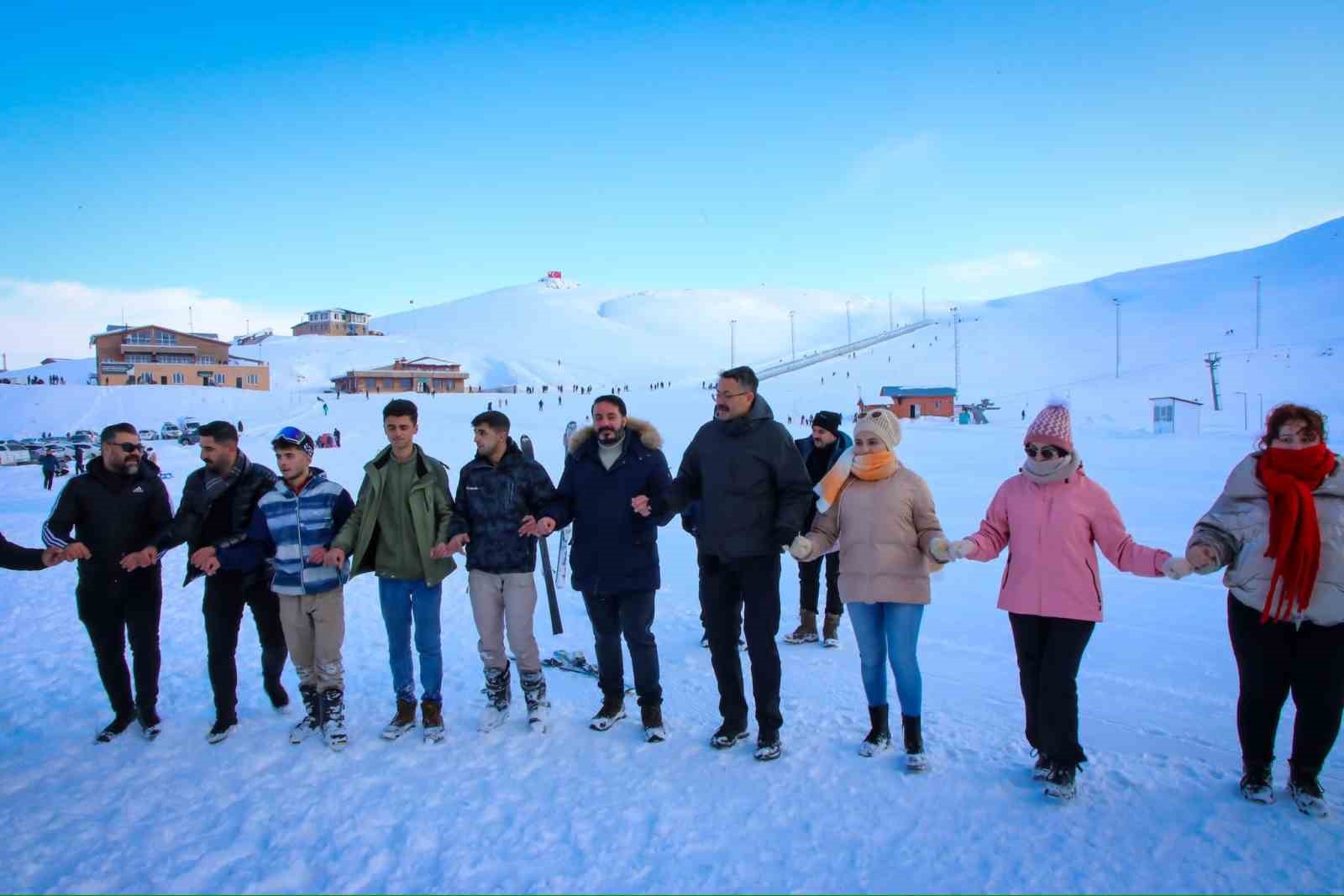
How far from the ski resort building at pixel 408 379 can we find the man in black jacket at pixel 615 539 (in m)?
75.1

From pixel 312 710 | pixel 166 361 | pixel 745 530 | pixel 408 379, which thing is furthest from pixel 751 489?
pixel 408 379

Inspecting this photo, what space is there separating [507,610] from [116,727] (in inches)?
98.0

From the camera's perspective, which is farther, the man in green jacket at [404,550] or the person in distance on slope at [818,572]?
the person in distance on slope at [818,572]

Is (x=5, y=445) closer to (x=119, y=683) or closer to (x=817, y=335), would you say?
(x=119, y=683)

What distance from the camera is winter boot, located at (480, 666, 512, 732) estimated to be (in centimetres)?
468

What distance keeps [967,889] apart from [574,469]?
292cm

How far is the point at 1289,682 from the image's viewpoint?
352 centimetres

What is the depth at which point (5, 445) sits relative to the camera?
32.4m

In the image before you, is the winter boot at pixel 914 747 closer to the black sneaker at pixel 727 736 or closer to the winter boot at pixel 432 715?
the black sneaker at pixel 727 736

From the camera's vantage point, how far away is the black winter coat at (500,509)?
179 inches

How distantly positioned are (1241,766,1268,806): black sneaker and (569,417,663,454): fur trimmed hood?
3.32 metres

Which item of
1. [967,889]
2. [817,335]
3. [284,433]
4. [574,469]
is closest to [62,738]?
[284,433]

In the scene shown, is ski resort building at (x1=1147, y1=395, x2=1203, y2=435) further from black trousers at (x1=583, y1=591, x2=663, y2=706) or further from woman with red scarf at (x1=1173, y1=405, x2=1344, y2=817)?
black trousers at (x1=583, y1=591, x2=663, y2=706)

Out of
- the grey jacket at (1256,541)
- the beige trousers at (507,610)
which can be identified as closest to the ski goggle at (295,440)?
the beige trousers at (507,610)
